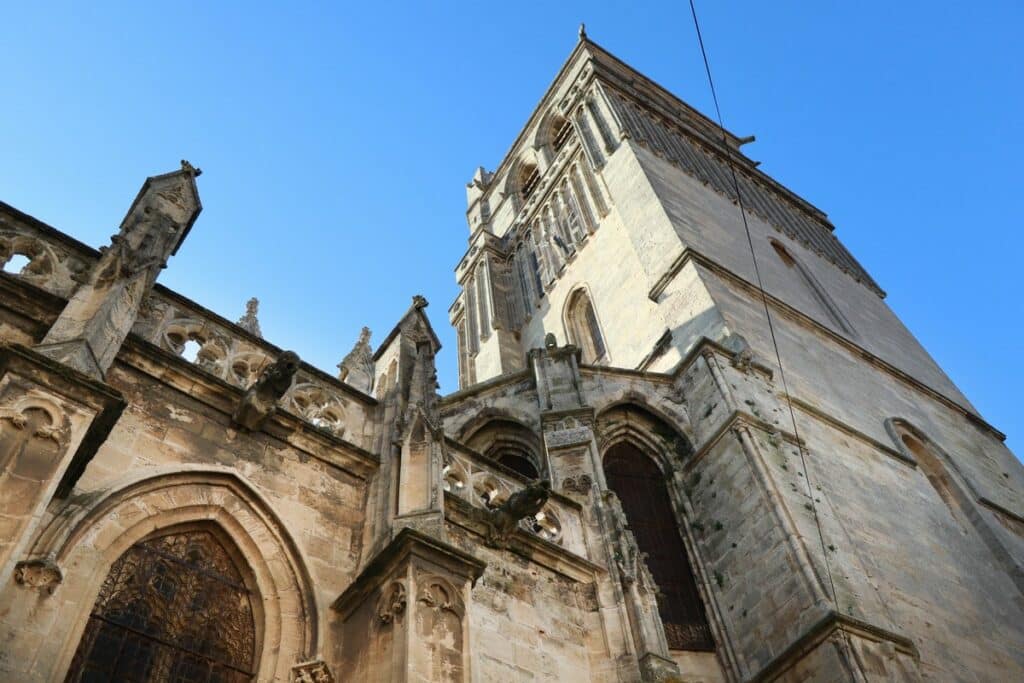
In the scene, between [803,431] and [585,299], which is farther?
[585,299]

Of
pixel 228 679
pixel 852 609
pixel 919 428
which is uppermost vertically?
pixel 919 428

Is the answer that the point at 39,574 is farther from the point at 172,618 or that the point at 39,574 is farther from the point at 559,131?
the point at 559,131

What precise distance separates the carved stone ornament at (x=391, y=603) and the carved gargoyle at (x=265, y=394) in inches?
63.7

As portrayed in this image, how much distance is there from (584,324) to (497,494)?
1185 cm

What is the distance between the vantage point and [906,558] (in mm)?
10984

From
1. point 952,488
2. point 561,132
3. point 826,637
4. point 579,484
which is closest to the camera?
point 826,637

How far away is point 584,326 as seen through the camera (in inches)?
755

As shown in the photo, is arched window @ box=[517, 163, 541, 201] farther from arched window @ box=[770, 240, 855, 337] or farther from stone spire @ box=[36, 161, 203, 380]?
stone spire @ box=[36, 161, 203, 380]

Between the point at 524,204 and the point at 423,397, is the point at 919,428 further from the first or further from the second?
the point at 524,204

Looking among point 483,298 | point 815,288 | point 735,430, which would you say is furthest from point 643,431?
point 483,298

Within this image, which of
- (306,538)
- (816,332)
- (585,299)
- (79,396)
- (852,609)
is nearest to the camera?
(79,396)

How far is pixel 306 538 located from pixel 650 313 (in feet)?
34.7

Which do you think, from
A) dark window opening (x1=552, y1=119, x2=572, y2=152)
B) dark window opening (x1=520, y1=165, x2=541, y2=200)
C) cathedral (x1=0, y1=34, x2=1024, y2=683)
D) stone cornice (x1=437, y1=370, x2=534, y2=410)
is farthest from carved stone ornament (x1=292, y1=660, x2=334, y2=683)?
dark window opening (x1=520, y1=165, x2=541, y2=200)

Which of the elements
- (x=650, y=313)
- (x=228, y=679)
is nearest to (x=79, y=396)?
(x=228, y=679)
